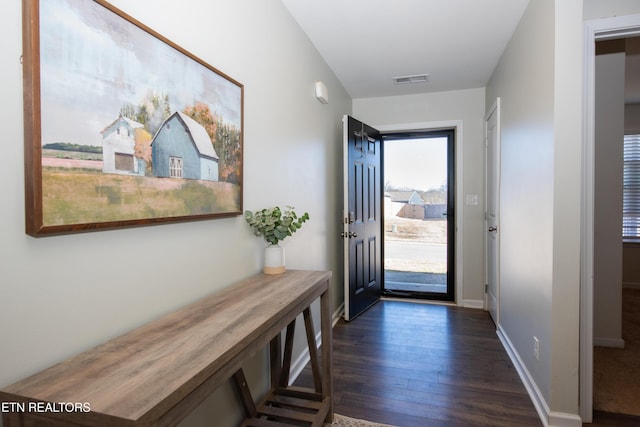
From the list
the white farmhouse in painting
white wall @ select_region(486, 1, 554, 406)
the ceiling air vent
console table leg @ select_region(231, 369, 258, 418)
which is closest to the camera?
the white farmhouse in painting

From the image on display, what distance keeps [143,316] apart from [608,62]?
368 cm

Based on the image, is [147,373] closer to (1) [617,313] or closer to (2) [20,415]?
(2) [20,415]

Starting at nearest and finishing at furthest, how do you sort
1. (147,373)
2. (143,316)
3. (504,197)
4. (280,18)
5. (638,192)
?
(147,373)
(143,316)
(280,18)
(504,197)
(638,192)

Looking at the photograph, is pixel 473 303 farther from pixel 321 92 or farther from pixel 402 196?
pixel 321 92

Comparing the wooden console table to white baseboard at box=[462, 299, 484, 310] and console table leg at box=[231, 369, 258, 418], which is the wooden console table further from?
white baseboard at box=[462, 299, 484, 310]

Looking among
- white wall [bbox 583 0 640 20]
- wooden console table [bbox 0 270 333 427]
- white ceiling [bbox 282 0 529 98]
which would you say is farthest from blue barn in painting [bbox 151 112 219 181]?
white wall [bbox 583 0 640 20]

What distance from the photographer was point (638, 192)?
4.90 meters

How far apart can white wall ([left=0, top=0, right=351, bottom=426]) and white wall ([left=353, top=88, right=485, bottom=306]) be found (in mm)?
1685

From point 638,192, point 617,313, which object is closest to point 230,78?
point 617,313

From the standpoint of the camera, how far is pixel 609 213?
2.88 m

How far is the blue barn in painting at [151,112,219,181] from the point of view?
1.20 meters

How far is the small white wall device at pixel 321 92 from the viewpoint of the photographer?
289 cm

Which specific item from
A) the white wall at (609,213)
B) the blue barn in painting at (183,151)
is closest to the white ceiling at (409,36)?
the white wall at (609,213)

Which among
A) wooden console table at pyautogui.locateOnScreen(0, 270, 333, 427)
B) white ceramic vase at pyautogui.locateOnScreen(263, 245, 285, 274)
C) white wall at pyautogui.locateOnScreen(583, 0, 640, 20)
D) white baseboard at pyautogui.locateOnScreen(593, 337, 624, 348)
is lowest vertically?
white baseboard at pyautogui.locateOnScreen(593, 337, 624, 348)
